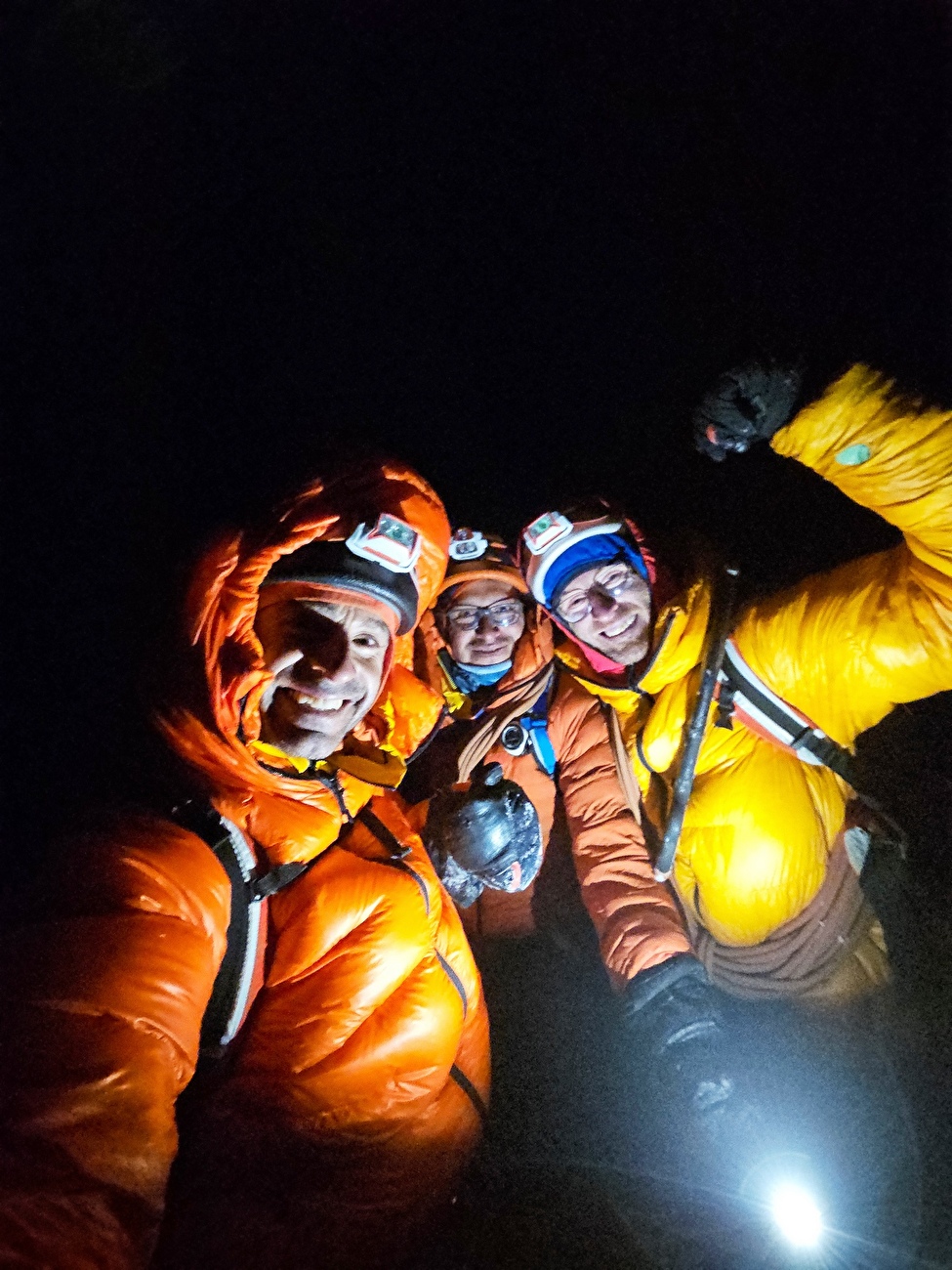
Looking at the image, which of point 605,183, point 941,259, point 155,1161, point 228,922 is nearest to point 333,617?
point 228,922

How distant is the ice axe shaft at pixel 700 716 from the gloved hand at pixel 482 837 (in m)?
0.62


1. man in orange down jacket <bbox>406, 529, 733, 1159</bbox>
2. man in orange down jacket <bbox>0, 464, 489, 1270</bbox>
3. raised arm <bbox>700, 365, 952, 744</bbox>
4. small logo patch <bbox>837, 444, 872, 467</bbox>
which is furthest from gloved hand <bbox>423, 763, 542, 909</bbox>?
small logo patch <bbox>837, 444, 872, 467</bbox>

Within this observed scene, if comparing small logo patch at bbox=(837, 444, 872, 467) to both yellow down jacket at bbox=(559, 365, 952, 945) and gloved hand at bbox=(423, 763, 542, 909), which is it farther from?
gloved hand at bbox=(423, 763, 542, 909)

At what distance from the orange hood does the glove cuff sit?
132 centimetres

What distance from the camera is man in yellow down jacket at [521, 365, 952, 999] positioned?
1.86m

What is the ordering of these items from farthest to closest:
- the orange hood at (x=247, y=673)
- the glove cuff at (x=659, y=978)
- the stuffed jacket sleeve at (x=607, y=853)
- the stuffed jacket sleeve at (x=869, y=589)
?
the stuffed jacket sleeve at (x=607, y=853) → the glove cuff at (x=659, y=978) → the stuffed jacket sleeve at (x=869, y=589) → the orange hood at (x=247, y=673)

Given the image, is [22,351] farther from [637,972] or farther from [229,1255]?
[637,972]

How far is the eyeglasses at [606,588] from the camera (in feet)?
9.51

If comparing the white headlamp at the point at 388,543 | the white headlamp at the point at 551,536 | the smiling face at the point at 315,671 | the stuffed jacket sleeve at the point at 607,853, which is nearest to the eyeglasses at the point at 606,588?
the white headlamp at the point at 551,536

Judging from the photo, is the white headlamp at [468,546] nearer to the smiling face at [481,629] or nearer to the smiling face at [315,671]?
the smiling face at [481,629]

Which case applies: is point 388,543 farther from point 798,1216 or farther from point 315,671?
point 798,1216

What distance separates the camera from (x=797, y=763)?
256 cm

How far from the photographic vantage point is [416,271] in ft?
16.0

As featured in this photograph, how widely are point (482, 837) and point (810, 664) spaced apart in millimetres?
1362
